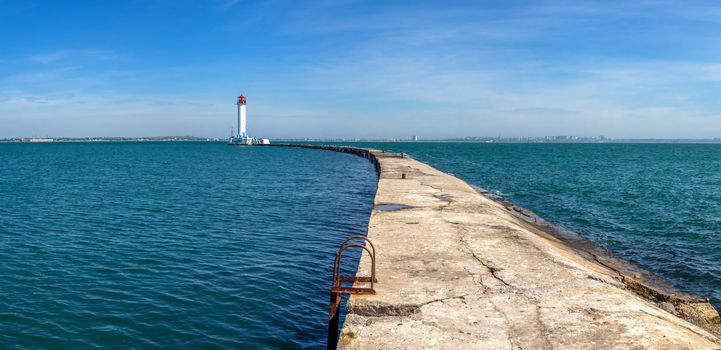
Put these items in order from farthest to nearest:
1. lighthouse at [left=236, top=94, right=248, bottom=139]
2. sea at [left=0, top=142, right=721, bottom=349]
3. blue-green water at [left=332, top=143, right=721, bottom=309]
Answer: lighthouse at [left=236, top=94, right=248, bottom=139]
blue-green water at [left=332, top=143, right=721, bottom=309]
sea at [left=0, top=142, right=721, bottom=349]

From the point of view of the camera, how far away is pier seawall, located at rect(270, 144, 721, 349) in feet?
19.8

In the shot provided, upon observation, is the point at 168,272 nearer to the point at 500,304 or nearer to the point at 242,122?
the point at 500,304

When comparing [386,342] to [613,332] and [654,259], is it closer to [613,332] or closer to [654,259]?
[613,332]

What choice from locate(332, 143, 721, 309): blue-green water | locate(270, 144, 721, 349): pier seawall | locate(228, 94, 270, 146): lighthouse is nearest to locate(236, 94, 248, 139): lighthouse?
locate(228, 94, 270, 146): lighthouse

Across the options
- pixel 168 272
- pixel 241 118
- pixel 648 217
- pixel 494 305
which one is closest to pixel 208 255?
pixel 168 272

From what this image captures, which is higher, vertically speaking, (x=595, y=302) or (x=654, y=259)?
(x=595, y=302)

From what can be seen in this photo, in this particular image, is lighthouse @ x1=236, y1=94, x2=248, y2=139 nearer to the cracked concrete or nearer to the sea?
the sea

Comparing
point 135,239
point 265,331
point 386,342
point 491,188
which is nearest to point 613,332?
point 386,342

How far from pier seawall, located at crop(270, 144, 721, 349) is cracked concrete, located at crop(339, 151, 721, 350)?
0.01m

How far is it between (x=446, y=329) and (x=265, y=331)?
359 centimetres

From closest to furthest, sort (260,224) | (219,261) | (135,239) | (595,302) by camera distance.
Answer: (595,302) → (219,261) → (135,239) → (260,224)

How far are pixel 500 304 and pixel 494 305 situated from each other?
0.10 m

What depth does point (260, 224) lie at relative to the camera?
709 inches

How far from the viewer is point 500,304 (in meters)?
7.12
